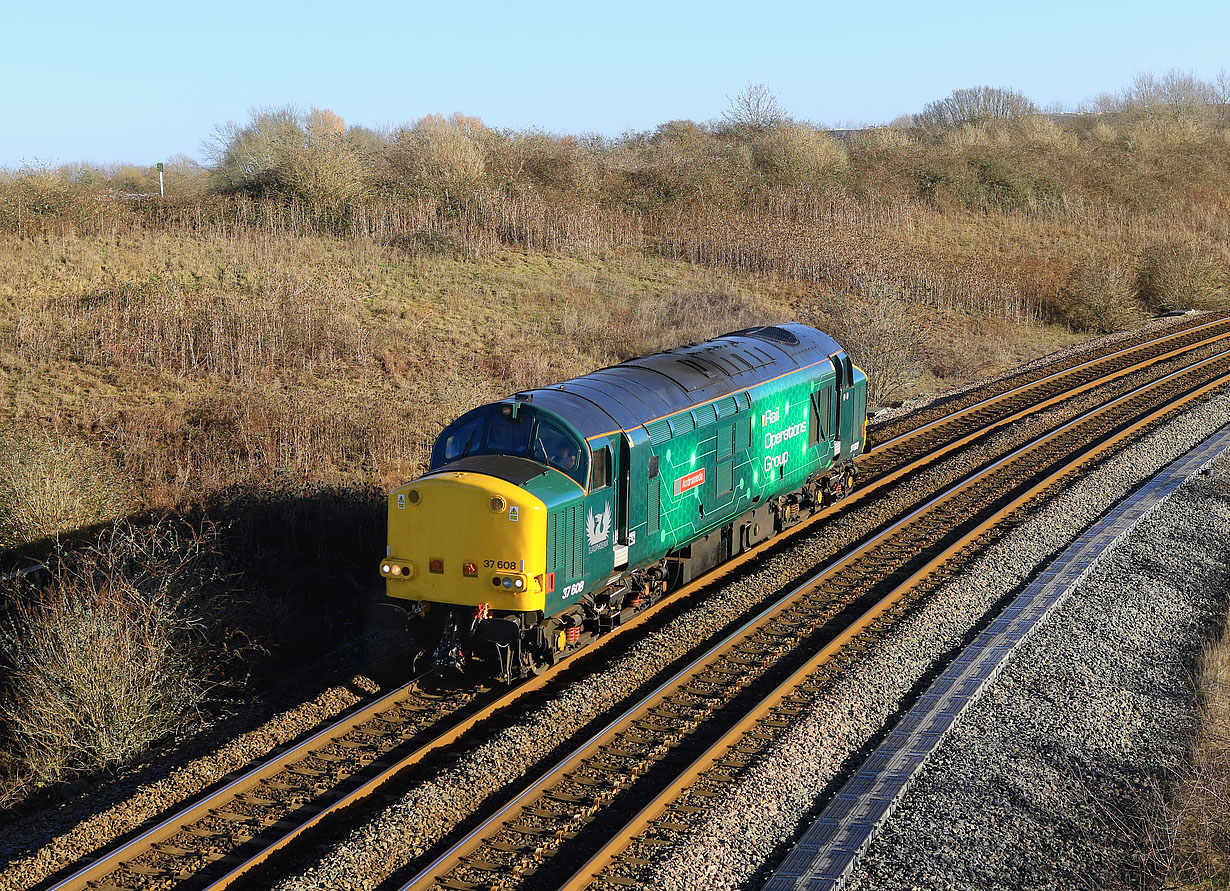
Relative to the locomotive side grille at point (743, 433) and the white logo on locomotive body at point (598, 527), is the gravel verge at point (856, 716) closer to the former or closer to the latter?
the white logo on locomotive body at point (598, 527)

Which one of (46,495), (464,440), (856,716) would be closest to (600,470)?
(464,440)

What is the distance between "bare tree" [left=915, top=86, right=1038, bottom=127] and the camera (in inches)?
2694

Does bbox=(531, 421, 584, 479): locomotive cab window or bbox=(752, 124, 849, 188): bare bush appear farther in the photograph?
bbox=(752, 124, 849, 188): bare bush

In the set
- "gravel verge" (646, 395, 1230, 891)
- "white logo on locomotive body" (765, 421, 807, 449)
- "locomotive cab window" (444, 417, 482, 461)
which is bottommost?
"gravel verge" (646, 395, 1230, 891)

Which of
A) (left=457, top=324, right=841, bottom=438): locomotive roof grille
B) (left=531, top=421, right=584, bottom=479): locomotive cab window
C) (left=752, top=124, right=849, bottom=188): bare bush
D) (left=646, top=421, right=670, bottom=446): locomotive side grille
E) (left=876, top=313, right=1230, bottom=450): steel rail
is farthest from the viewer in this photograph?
(left=752, top=124, right=849, bottom=188): bare bush

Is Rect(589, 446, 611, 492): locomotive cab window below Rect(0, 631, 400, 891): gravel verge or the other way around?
the other way around

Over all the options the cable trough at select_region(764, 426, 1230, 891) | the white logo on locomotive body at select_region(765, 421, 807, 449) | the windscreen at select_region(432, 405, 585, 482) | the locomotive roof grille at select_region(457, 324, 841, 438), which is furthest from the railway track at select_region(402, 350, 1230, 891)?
the locomotive roof grille at select_region(457, 324, 841, 438)

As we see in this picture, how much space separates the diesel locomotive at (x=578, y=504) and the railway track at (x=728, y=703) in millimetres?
1265

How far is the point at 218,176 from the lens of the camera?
39.6 metres

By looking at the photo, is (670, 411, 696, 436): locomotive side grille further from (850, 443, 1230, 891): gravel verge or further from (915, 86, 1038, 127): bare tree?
(915, 86, 1038, 127): bare tree

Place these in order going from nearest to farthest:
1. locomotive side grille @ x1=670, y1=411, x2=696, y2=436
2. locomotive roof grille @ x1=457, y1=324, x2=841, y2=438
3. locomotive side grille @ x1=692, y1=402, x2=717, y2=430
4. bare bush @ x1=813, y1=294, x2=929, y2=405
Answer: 1. locomotive roof grille @ x1=457, y1=324, x2=841, y2=438
2. locomotive side grille @ x1=670, y1=411, x2=696, y2=436
3. locomotive side grille @ x1=692, y1=402, x2=717, y2=430
4. bare bush @ x1=813, y1=294, x2=929, y2=405

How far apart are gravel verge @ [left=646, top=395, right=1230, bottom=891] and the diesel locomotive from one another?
265 centimetres

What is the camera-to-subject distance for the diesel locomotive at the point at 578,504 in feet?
33.8

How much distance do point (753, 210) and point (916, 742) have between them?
35.6 metres
